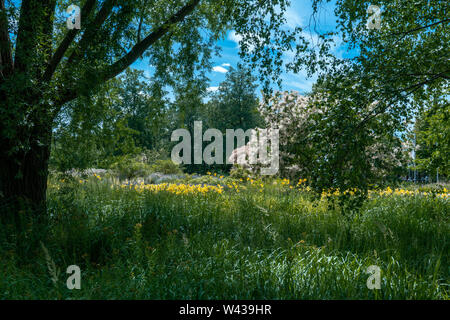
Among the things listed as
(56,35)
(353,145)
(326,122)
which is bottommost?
(353,145)

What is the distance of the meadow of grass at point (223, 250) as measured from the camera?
2734mm

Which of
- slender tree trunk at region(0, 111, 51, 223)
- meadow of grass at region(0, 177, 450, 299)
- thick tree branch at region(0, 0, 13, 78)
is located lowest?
meadow of grass at region(0, 177, 450, 299)

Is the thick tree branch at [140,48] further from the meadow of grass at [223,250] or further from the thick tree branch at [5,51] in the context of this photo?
the meadow of grass at [223,250]

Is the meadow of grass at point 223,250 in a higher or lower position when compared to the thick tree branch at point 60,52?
lower

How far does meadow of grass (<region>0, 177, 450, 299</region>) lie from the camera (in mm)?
2734

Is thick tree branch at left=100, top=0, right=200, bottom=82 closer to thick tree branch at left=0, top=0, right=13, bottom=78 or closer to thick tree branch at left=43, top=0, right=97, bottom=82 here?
thick tree branch at left=43, top=0, right=97, bottom=82

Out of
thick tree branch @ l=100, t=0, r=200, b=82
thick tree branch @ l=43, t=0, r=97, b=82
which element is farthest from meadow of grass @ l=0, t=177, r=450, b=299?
thick tree branch @ l=100, t=0, r=200, b=82

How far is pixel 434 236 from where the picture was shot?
4648mm

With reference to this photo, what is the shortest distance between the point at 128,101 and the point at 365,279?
28916 millimetres

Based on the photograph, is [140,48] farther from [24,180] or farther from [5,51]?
[24,180]

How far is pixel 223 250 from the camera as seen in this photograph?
3.77 meters

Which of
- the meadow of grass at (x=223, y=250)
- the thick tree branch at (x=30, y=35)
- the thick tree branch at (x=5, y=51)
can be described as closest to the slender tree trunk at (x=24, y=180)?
the meadow of grass at (x=223, y=250)
